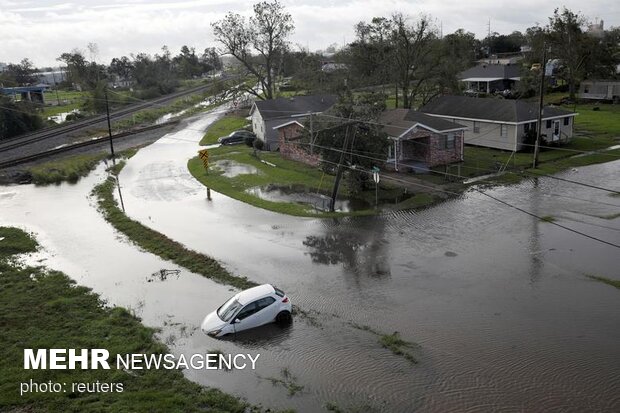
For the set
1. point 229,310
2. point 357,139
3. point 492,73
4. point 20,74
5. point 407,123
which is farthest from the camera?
point 20,74

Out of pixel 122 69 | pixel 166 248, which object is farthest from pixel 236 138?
pixel 122 69

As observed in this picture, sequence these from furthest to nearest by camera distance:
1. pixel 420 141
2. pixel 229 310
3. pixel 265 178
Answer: pixel 420 141 < pixel 265 178 < pixel 229 310

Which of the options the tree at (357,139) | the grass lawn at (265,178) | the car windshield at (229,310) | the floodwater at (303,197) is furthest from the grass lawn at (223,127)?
the car windshield at (229,310)

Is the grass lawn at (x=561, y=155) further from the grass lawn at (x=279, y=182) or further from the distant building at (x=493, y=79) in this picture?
the distant building at (x=493, y=79)

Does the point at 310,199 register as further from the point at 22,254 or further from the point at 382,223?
the point at 22,254

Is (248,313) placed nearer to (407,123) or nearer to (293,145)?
(407,123)

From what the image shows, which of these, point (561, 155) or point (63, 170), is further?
point (63, 170)

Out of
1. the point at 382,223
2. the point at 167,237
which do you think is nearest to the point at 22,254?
the point at 167,237

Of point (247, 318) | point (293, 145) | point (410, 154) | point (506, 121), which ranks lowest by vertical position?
point (247, 318)
